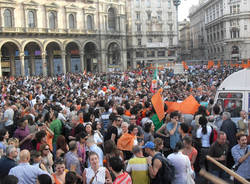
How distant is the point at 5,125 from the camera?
9172 millimetres

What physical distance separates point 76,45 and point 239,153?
47.1 meters

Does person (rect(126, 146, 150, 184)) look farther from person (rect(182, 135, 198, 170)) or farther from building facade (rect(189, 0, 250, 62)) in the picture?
building facade (rect(189, 0, 250, 62))

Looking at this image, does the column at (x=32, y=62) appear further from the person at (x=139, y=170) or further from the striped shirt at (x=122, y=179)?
the striped shirt at (x=122, y=179)

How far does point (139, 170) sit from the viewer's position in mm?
5043

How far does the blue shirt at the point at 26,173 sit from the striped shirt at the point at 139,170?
1513 millimetres

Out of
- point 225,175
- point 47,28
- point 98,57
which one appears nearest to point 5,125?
point 225,175

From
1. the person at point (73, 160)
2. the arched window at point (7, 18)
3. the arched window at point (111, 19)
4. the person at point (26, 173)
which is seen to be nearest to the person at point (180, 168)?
the person at point (73, 160)

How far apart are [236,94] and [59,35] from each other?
3911 centimetres

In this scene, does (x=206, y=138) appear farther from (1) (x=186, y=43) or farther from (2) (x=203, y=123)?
(1) (x=186, y=43)

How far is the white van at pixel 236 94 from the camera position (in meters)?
9.28

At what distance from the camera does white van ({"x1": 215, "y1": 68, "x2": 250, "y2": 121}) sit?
928 cm

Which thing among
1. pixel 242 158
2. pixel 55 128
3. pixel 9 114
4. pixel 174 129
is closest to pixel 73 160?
pixel 55 128

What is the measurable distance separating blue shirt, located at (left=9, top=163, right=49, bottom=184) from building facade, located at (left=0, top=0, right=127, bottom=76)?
1490 inches

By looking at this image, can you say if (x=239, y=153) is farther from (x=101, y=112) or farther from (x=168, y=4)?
(x=168, y=4)
